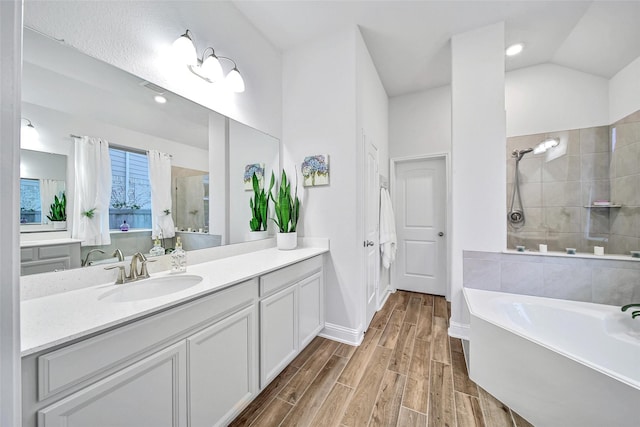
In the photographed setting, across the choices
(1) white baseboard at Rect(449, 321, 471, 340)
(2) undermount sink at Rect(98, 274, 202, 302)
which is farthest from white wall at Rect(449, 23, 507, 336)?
(2) undermount sink at Rect(98, 274, 202, 302)

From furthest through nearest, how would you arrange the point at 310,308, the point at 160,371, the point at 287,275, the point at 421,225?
1. the point at 421,225
2. the point at 310,308
3. the point at 287,275
4. the point at 160,371

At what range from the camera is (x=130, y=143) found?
1.39 m

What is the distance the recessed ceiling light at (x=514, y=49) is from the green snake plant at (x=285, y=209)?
8.37 feet

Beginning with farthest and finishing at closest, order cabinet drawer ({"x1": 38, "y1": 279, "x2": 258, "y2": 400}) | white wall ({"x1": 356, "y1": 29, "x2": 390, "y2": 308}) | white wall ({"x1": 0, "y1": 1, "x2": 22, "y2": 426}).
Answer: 1. white wall ({"x1": 356, "y1": 29, "x2": 390, "y2": 308})
2. cabinet drawer ({"x1": 38, "y1": 279, "x2": 258, "y2": 400})
3. white wall ({"x1": 0, "y1": 1, "x2": 22, "y2": 426})

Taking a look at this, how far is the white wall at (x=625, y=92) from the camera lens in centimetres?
184

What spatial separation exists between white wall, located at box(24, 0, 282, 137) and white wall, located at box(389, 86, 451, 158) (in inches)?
71.8

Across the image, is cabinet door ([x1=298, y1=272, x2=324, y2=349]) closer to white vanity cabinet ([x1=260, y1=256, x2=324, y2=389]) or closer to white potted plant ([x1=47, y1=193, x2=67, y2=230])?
white vanity cabinet ([x1=260, y1=256, x2=324, y2=389])

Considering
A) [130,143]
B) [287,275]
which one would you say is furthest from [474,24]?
[130,143]

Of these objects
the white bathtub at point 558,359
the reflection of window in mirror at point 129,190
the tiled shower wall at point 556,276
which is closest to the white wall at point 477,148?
the tiled shower wall at point 556,276

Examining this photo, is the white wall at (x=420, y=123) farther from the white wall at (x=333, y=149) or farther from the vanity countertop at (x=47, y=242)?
the vanity countertop at (x=47, y=242)

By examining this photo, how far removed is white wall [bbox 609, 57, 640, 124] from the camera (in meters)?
1.84

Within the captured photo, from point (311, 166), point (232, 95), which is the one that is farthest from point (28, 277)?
point (311, 166)

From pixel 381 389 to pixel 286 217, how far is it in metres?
1.50

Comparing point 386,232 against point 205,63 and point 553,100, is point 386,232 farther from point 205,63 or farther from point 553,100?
point 205,63
